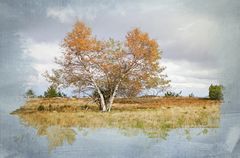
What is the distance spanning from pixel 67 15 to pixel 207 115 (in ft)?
4.15

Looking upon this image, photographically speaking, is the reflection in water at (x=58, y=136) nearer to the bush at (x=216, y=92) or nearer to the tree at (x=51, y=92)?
the tree at (x=51, y=92)

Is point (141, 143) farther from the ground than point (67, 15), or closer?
closer

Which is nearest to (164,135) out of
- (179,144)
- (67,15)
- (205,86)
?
(179,144)

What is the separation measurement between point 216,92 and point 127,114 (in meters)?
0.72

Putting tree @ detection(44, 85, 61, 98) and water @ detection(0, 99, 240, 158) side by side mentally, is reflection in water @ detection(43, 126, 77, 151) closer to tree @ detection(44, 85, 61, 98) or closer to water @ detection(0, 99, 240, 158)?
water @ detection(0, 99, 240, 158)

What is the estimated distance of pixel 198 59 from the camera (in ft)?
14.3

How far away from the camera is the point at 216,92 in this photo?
173 inches

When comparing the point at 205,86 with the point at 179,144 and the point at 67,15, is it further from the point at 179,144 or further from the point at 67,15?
the point at 67,15

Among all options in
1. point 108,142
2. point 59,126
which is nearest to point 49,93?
point 59,126

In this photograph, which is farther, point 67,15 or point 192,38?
point 192,38

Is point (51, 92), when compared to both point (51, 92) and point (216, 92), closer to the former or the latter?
point (51, 92)

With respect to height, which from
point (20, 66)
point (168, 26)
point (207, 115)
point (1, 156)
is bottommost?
point (1, 156)

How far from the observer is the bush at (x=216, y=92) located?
4.36 m

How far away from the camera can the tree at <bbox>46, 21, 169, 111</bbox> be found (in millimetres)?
4125
